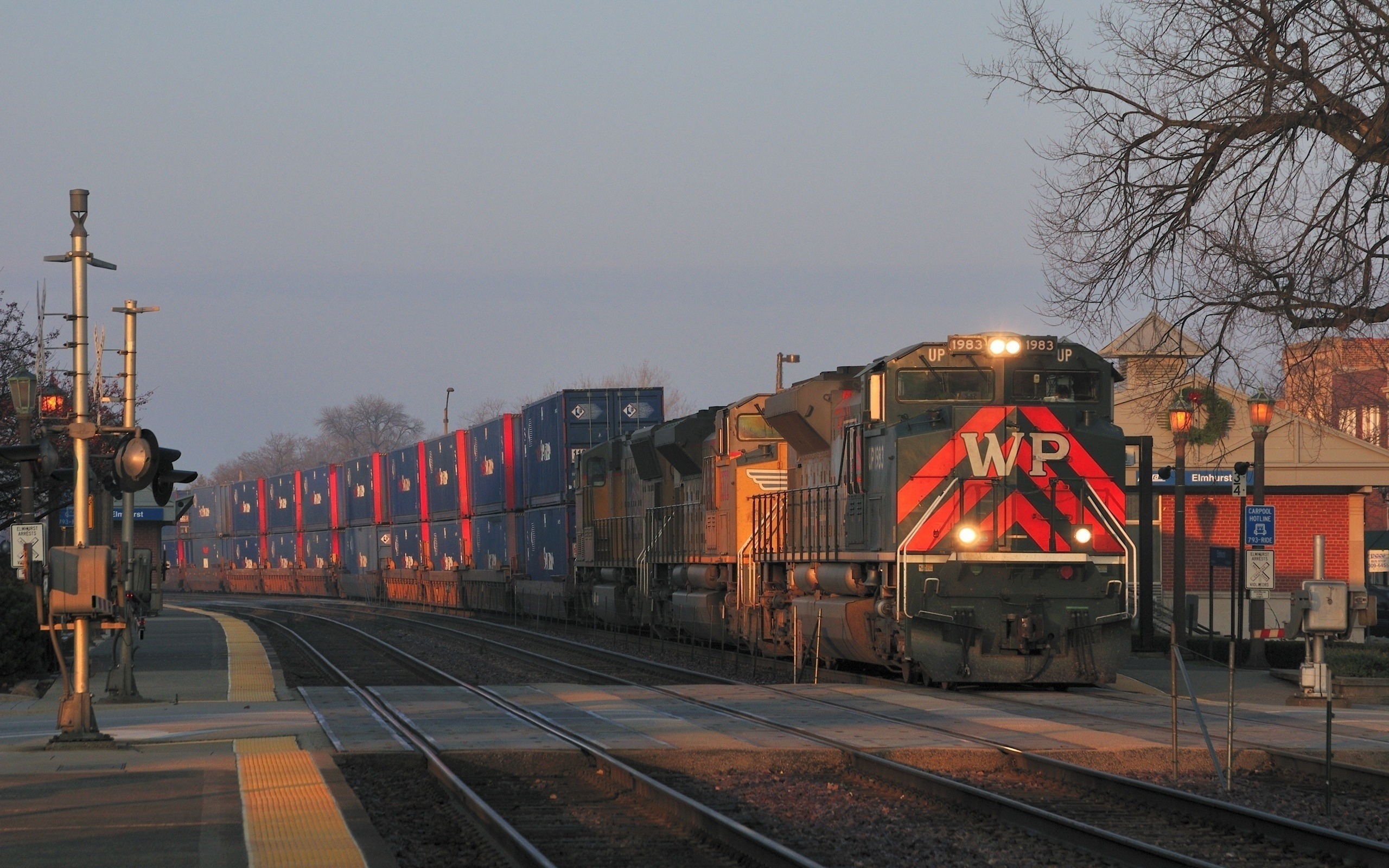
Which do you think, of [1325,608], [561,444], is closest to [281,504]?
[561,444]

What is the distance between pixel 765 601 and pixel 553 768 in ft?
35.2

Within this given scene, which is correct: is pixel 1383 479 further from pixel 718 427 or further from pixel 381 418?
pixel 381 418

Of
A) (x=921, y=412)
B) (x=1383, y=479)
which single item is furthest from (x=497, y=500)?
(x=921, y=412)

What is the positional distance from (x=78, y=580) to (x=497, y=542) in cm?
2976

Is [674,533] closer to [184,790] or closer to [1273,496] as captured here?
[1273,496]

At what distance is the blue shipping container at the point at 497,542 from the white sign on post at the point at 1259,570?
2725 centimetres

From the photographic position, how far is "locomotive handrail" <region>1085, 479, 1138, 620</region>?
1656 cm

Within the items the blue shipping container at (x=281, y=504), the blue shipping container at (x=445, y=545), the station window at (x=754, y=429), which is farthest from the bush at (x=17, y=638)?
the blue shipping container at (x=281, y=504)

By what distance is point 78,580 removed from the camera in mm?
11992

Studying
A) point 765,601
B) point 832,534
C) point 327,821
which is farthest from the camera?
point 765,601

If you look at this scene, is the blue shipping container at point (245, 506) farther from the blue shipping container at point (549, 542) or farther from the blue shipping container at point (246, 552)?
the blue shipping container at point (549, 542)

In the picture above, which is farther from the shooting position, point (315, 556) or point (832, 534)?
point (315, 556)

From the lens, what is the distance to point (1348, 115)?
15711 millimetres

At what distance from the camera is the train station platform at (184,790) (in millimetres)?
7602
